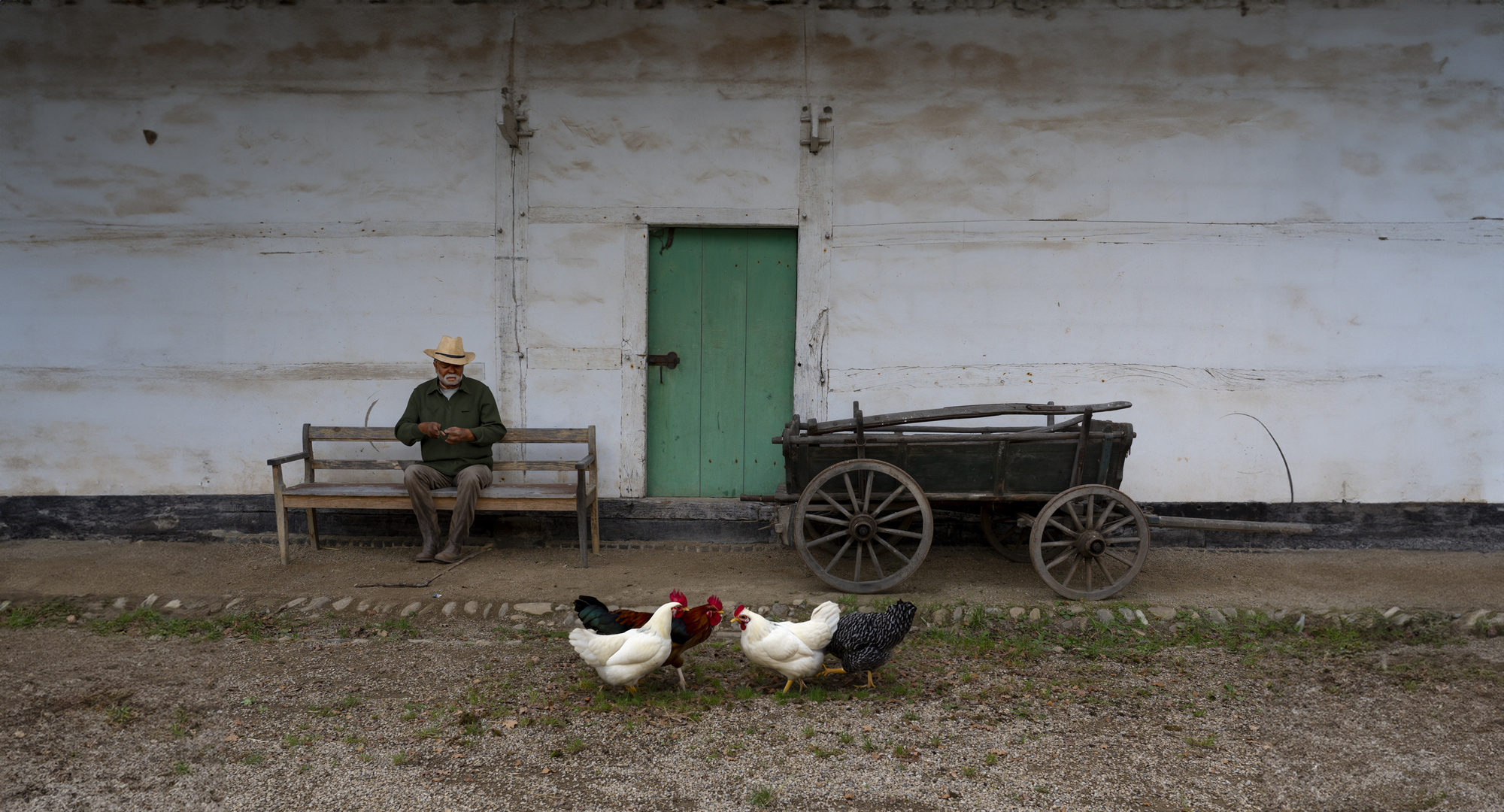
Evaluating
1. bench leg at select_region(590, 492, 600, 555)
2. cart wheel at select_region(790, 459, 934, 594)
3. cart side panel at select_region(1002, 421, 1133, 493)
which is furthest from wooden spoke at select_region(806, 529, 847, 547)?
bench leg at select_region(590, 492, 600, 555)

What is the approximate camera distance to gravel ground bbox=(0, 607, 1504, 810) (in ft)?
10.0

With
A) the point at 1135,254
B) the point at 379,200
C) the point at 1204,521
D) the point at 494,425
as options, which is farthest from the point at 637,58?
the point at 1204,521

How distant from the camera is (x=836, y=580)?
16.6ft

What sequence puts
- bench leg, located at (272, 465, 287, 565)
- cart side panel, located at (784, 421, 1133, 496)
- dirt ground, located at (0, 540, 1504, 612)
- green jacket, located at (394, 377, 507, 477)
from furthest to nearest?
green jacket, located at (394, 377, 507, 477) < bench leg, located at (272, 465, 287, 565) < dirt ground, located at (0, 540, 1504, 612) < cart side panel, located at (784, 421, 1133, 496)

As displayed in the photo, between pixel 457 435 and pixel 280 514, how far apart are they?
51.6 inches

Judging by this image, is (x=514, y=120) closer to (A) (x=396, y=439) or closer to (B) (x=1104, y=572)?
(A) (x=396, y=439)

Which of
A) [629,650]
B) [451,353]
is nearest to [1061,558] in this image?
[629,650]

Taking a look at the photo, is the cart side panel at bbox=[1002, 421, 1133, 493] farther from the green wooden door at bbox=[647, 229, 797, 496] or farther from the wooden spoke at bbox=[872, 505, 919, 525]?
the green wooden door at bbox=[647, 229, 797, 496]

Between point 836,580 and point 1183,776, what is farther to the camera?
point 836,580

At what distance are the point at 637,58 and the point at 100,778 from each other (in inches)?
201

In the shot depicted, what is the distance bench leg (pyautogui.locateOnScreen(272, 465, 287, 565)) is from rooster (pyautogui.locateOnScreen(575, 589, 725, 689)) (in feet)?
9.93

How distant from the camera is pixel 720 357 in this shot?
641 centimetres

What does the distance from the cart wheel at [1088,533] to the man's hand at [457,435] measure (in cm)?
362

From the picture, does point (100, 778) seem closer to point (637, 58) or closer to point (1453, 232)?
point (637, 58)
